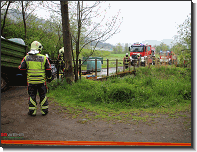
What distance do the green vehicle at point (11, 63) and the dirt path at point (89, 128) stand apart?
8.85 ft

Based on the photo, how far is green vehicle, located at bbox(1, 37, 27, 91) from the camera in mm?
7407

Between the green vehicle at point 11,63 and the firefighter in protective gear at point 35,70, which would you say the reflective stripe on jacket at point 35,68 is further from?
the green vehicle at point 11,63

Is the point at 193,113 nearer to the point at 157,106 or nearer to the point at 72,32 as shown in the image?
the point at 157,106

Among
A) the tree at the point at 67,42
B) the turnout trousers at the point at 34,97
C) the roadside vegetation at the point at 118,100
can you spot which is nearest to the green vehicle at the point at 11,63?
the roadside vegetation at the point at 118,100

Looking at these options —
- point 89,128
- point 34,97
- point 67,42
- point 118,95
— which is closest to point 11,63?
point 67,42

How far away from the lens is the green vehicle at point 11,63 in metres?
7.41

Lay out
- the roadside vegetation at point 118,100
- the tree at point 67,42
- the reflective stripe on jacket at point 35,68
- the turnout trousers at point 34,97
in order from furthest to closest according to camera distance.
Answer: the tree at point 67,42
the roadside vegetation at point 118,100
the turnout trousers at point 34,97
the reflective stripe on jacket at point 35,68

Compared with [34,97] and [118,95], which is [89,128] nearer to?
[34,97]

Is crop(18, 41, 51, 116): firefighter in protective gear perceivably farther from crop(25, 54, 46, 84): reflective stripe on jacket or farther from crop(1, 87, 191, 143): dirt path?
crop(1, 87, 191, 143): dirt path

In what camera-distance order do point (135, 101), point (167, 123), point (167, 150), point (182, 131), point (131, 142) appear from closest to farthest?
point (167, 150) < point (131, 142) < point (182, 131) < point (167, 123) < point (135, 101)

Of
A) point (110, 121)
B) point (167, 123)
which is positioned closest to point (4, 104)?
point (110, 121)

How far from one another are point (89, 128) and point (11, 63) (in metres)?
5.17

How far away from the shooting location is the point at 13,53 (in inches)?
310

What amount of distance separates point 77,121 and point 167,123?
2277 mm
